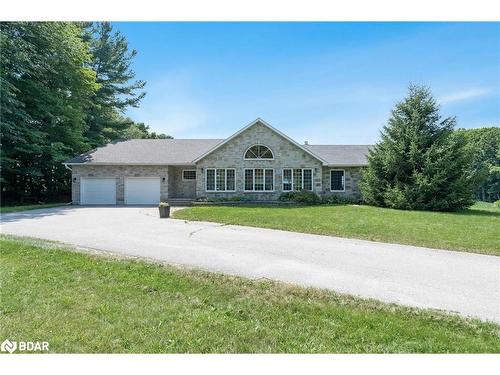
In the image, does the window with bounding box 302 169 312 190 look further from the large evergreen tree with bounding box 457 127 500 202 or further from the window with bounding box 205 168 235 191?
the large evergreen tree with bounding box 457 127 500 202

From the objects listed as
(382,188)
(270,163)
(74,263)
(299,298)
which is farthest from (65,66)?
(299,298)

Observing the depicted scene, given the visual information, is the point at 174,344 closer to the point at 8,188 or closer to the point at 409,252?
the point at 409,252

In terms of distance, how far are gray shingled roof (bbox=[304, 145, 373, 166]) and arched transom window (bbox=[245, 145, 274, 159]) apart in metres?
3.31

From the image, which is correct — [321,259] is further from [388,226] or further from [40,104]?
[40,104]

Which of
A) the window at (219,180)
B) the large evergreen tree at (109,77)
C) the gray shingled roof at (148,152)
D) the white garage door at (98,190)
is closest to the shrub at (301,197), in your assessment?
the window at (219,180)

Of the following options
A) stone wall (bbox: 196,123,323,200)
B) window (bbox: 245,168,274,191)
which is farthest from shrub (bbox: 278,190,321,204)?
window (bbox: 245,168,274,191)

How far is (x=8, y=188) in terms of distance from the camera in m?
22.8

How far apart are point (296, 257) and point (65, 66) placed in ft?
82.2

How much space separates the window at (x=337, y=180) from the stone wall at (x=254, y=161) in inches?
54.8

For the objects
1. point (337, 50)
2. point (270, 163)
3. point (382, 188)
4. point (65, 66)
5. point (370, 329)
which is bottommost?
point (370, 329)

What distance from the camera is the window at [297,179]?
20938 mm

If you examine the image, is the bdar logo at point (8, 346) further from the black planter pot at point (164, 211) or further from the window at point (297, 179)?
the window at point (297, 179)

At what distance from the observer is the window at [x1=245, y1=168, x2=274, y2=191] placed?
68.6 feet

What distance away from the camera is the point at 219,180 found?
2095 cm
